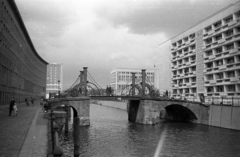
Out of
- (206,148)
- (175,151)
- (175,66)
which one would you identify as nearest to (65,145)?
(175,151)

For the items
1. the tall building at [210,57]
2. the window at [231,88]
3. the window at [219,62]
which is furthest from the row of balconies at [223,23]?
the window at [231,88]

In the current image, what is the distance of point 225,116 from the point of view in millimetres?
36094

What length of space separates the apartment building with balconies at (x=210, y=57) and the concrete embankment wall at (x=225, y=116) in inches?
298

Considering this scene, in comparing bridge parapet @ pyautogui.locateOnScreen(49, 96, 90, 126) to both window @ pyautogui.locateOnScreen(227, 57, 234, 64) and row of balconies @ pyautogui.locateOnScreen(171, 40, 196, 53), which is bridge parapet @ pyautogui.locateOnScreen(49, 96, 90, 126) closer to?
window @ pyautogui.locateOnScreen(227, 57, 234, 64)

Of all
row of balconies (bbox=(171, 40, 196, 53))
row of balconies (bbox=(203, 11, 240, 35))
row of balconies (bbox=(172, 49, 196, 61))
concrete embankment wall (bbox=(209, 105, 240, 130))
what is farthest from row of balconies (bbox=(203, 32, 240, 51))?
concrete embankment wall (bbox=(209, 105, 240, 130))

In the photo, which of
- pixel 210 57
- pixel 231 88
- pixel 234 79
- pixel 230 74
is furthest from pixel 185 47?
pixel 234 79

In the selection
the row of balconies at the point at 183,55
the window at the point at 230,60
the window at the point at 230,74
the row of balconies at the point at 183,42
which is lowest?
the window at the point at 230,74

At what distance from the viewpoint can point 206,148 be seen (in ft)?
75.6

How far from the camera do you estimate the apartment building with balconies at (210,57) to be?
45.8m

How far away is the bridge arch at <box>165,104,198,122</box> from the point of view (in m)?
43.0

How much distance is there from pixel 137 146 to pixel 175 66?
4983cm

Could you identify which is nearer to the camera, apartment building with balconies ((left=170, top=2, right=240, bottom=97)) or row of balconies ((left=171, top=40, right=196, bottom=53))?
apartment building with balconies ((left=170, top=2, right=240, bottom=97))

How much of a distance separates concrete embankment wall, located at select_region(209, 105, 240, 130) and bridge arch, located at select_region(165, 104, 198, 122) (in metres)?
3.32

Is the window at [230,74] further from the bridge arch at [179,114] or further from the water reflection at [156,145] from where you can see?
the water reflection at [156,145]
